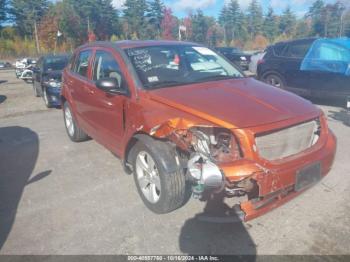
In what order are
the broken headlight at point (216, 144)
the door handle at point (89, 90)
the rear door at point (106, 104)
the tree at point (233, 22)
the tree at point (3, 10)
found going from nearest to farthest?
the broken headlight at point (216, 144) → the rear door at point (106, 104) → the door handle at point (89, 90) → the tree at point (3, 10) → the tree at point (233, 22)

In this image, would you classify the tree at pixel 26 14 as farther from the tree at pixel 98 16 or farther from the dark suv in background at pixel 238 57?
the dark suv in background at pixel 238 57

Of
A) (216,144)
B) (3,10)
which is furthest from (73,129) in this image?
(3,10)

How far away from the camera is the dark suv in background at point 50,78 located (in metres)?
9.41

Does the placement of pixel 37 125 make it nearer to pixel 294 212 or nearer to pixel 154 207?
pixel 154 207

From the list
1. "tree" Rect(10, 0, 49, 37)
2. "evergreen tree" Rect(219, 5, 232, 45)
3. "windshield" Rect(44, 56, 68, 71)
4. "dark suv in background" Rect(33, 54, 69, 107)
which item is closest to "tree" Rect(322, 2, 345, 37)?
"evergreen tree" Rect(219, 5, 232, 45)

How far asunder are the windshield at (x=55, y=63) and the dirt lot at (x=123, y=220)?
626cm

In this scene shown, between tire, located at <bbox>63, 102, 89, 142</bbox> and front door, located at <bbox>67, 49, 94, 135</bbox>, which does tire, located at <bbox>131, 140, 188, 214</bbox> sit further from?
tire, located at <bbox>63, 102, 89, 142</bbox>

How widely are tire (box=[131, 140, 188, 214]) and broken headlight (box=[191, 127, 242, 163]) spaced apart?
1.19 feet

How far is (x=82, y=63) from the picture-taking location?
17.5 feet

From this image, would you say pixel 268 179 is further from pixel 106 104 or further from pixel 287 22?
pixel 287 22

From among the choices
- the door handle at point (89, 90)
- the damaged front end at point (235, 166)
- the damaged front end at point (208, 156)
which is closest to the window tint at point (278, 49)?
the door handle at point (89, 90)

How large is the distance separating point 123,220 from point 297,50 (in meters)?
7.45

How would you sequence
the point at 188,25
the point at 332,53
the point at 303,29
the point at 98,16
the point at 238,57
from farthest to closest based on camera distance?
1. the point at 188,25
2. the point at 303,29
3. the point at 98,16
4. the point at 238,57
5. the point at 332,53

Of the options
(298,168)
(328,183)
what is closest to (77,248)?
(298,168)
